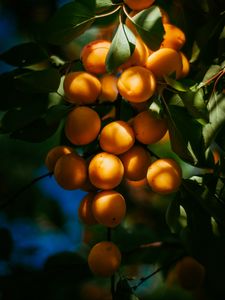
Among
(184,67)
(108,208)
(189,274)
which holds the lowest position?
(189,274)

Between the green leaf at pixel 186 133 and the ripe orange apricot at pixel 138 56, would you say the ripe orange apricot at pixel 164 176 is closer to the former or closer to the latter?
the green leaf at pixel 186 133

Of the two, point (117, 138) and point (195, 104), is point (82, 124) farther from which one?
point (195, 104)

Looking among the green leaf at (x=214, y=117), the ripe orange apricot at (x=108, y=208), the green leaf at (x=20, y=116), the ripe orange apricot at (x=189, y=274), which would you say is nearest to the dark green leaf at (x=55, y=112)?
the green leaf at (x=20, y=116)

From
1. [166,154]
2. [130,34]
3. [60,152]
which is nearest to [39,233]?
[166,154]

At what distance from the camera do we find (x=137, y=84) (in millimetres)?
1181

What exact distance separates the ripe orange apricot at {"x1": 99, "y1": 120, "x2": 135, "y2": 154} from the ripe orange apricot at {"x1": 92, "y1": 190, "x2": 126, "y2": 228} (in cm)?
12

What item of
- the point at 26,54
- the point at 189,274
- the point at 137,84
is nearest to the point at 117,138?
the point at 137,84

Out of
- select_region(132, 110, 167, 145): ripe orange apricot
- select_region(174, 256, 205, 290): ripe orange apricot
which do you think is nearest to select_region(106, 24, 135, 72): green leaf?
select_region(132, 110, 167, 145): ripe orange apricot

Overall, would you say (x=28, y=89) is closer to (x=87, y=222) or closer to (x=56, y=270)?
(x=87, y=222)

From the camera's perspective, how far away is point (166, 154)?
2031 millimetres

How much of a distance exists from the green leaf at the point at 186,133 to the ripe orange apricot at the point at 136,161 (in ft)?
0.41

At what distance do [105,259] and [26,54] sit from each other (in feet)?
2.05

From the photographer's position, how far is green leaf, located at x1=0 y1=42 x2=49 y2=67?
1.42 meters

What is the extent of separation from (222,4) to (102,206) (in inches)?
25.6
